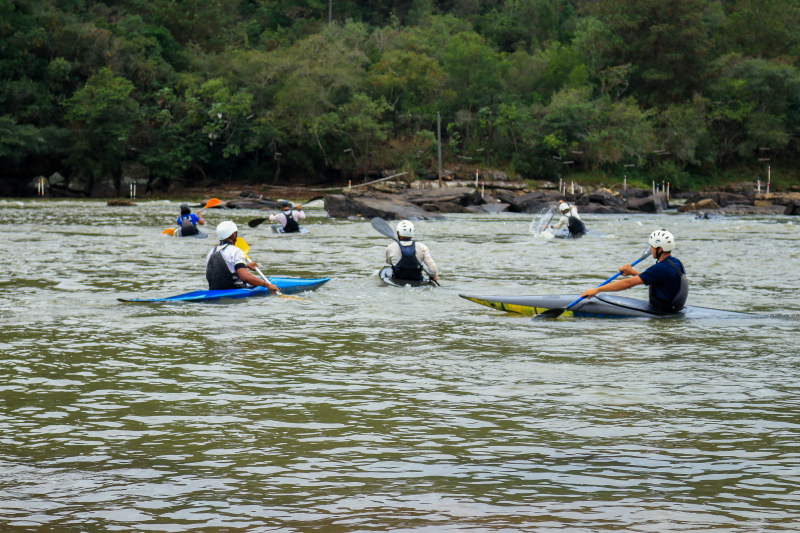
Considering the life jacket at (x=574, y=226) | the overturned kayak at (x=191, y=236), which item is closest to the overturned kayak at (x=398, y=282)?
the overturned kayak at (x=191, y=236)

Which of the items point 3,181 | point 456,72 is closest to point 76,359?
point 3,181

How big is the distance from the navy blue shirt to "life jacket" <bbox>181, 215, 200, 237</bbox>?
581 inches

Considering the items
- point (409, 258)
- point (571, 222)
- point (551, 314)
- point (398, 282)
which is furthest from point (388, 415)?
point (571, 222)

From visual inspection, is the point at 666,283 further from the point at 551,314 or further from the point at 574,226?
the point at 574,226

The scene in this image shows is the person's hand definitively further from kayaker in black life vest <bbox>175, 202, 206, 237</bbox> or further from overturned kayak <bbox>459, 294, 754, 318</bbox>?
kayaker in black life vest <bbox>175, 202, 206, 237</bbox>

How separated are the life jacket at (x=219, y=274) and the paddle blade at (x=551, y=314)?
395cm

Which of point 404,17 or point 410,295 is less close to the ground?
point 404,17

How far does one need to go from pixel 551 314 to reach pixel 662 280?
1.30 metres

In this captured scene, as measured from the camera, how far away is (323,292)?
39.7 feet

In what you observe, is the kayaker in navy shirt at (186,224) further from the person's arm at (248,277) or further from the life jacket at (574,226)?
the person's arm at (248,277)

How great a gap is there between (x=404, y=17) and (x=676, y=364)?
8031cm

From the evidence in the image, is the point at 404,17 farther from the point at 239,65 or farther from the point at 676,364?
the point at 676,364

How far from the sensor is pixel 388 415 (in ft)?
18.7

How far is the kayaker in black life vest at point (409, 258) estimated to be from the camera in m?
11.9
